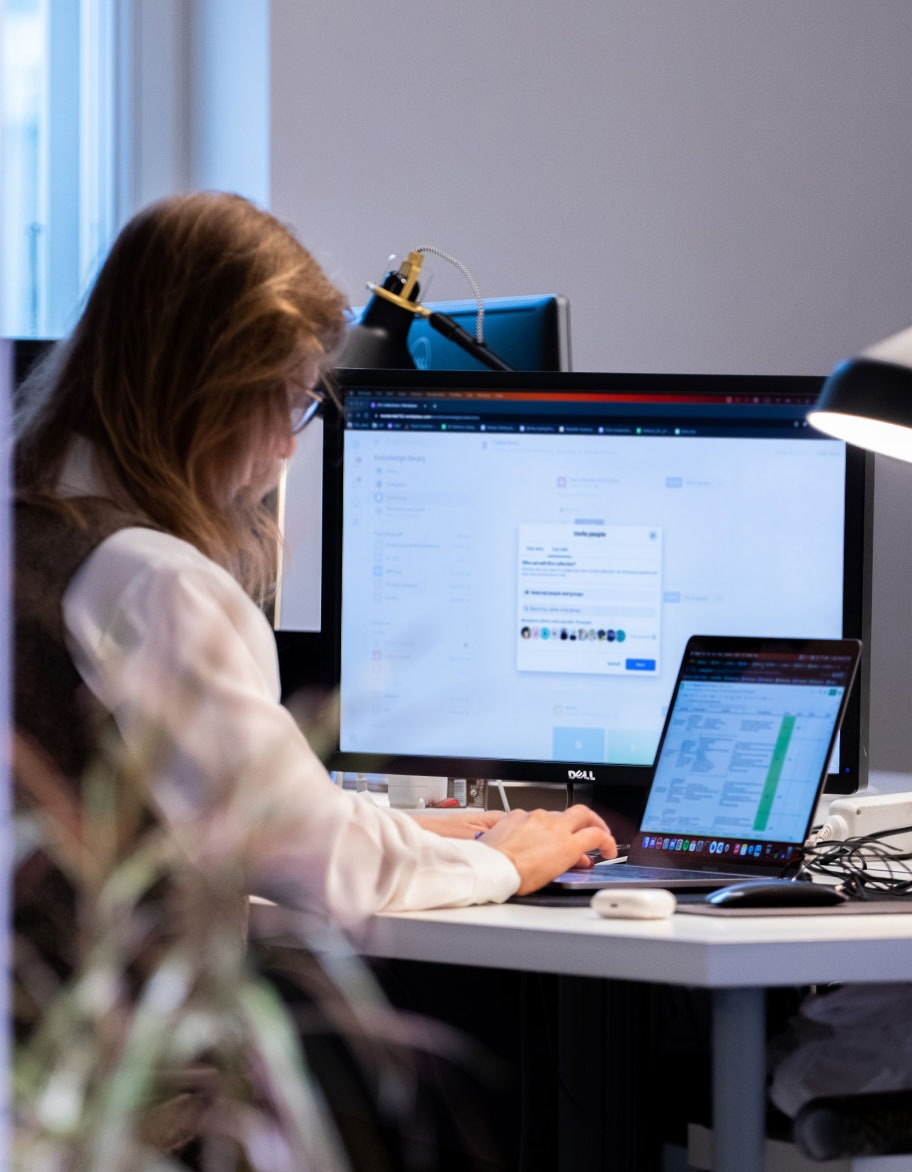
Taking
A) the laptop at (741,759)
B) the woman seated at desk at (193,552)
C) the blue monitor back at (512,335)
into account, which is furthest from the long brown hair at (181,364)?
the blue monitor back at (512,335)

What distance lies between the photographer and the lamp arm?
1798 mm

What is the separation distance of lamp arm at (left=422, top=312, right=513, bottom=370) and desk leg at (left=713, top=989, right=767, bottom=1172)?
90 cm

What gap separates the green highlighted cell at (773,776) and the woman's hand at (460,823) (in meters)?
0.25

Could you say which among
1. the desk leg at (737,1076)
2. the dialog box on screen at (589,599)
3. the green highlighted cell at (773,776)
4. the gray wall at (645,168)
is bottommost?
the desk leg at (737,1076)

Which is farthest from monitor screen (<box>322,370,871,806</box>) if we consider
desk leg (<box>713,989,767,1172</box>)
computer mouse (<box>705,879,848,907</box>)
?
desk leg (<box>713,989,767,1172</box>)

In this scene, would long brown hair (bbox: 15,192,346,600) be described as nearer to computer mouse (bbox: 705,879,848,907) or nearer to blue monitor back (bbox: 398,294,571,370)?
computer mouse (bbox: 705,879,848,907)

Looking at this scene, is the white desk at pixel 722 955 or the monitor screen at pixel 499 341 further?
the monitor screen at pixel 499 341

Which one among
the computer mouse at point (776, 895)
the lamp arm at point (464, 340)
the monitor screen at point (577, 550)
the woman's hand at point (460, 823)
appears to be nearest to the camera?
the computer mouse at point (776, 895)

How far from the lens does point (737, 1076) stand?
1.07 m

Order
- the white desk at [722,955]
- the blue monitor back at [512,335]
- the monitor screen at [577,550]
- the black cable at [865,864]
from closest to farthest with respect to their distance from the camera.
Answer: the white desk at [722,955] → the black cable at [865,864] → the monitor screen at [577,550] → the blue monitor back at [512,335]

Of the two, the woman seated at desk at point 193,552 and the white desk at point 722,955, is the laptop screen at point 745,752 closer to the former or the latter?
the woman seated at desk at point 193,552

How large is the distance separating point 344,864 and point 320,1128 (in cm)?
53

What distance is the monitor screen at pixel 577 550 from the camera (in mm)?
1541

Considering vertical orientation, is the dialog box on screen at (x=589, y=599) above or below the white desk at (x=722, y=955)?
Answer: above
